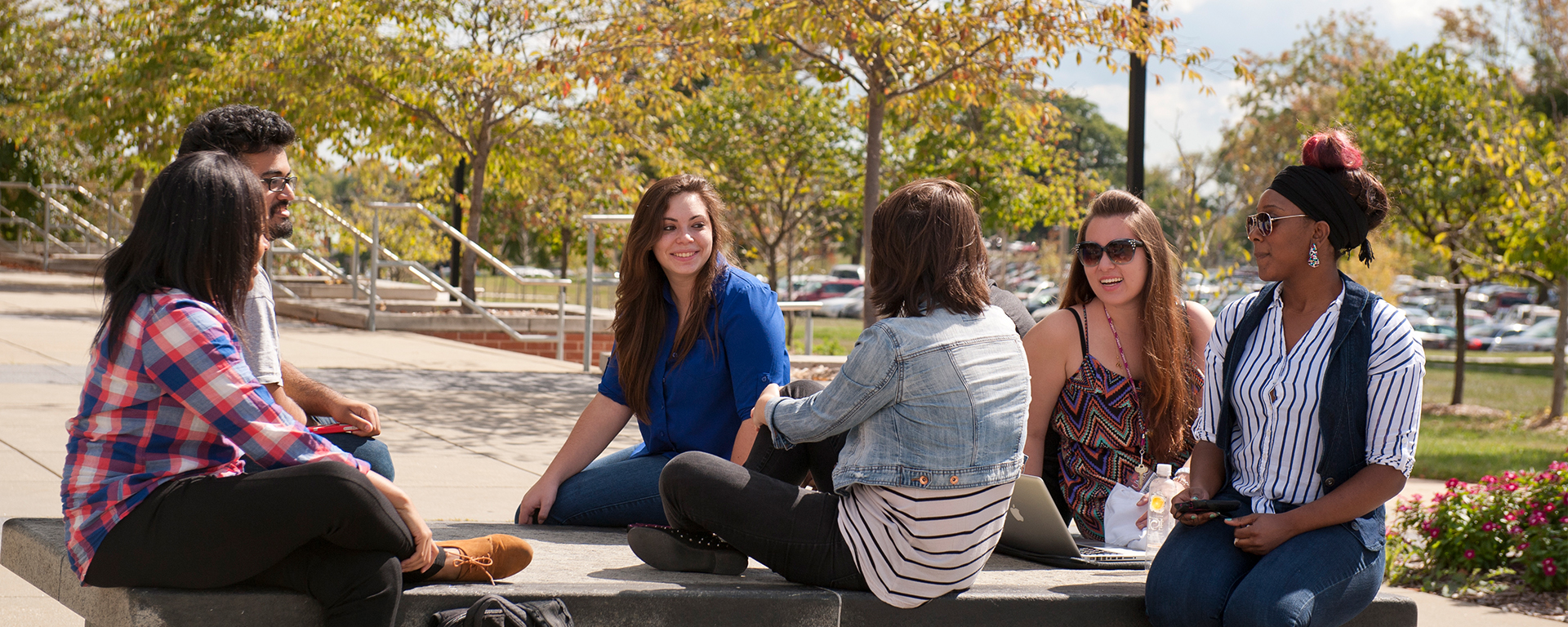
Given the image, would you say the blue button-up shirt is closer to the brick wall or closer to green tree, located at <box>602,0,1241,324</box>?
green tree, located at <box>602,0,1241,324</box>

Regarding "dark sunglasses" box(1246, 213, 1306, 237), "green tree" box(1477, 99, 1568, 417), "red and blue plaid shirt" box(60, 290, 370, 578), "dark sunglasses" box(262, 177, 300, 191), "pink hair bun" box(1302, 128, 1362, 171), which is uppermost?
"green tree" box(1477, 99, 1568, 417)

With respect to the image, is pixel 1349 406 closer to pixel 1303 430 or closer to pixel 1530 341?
pixel 1303 430

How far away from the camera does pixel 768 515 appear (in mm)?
2842

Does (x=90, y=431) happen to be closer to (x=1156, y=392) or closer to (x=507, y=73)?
(x=1156, y=392)

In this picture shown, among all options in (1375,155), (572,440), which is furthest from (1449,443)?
(572,440)

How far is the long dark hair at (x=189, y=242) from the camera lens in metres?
2.39

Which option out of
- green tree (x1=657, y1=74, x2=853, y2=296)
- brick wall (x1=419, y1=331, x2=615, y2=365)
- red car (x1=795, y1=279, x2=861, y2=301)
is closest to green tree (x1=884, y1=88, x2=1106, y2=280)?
green tree (x1=657, y1=74, x2=853, y2=296)

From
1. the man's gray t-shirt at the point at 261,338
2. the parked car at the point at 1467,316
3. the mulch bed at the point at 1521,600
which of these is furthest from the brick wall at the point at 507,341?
the parked car at the point at 1467,316

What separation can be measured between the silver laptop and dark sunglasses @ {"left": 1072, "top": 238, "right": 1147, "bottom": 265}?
0.67 metres

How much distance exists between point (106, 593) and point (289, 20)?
41.6ft

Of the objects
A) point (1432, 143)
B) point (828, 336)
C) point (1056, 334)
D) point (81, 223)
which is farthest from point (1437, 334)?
point (1056, 334)

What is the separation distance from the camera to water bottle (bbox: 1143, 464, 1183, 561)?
3.44 m

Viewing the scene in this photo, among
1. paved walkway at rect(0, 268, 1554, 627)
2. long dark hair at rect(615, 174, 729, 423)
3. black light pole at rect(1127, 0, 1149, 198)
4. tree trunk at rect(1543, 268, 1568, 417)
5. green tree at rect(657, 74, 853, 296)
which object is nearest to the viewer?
long dark hair at rect(615, 174, 729, 423)

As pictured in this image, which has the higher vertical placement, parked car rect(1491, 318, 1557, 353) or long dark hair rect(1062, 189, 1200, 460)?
long dark hair rect(1062, 189, 1200, 460)
